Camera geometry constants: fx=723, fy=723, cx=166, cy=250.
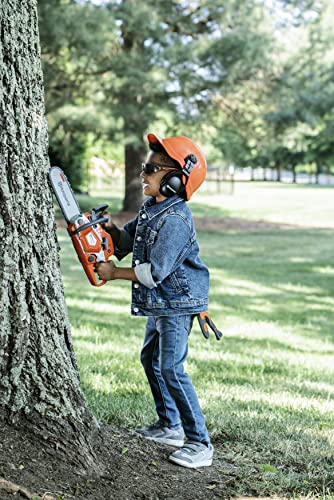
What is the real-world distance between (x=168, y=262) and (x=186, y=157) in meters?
0.47

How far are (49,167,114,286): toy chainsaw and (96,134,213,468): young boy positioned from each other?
50 mm

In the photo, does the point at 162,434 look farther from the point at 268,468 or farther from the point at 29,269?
the point at 29,269

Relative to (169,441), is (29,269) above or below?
above

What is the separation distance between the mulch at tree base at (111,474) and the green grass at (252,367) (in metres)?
0.13

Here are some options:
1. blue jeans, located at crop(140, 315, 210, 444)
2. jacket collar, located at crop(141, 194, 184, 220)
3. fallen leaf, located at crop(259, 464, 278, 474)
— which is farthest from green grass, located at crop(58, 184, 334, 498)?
jacket collar, located at crop(141, 194, 184, 220)

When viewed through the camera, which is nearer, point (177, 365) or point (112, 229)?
point (177, 365)

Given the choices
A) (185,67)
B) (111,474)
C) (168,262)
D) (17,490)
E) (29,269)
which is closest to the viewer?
(17,490)

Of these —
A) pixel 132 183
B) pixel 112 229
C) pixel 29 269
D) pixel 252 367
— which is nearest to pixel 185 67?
pixel 132 183

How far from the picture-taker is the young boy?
120 inches

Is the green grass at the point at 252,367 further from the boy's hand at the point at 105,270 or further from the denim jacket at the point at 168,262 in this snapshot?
the boy's hand at the point at 105,270

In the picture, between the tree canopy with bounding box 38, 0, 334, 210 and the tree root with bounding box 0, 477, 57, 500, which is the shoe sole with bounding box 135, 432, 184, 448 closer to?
the tree root with bounding box 0, 477, 57, 500

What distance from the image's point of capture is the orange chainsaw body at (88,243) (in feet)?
9.67

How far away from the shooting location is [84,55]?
14906mm

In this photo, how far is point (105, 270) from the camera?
118 inches
